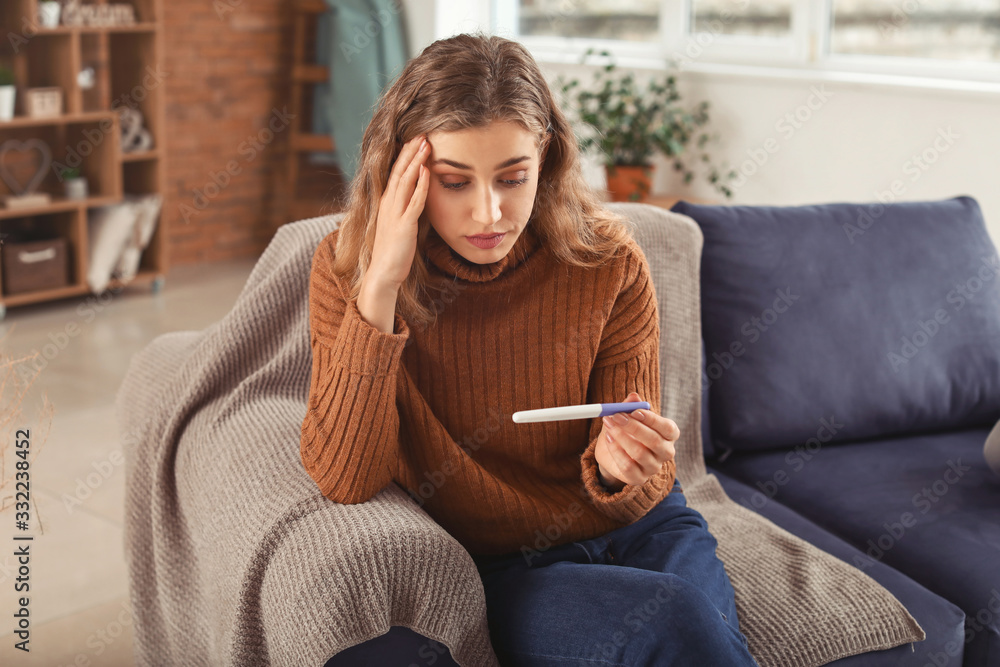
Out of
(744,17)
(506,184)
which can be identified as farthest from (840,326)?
(744,17)

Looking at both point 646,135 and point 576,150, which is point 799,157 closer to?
point 646,135

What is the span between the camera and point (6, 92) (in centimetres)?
388

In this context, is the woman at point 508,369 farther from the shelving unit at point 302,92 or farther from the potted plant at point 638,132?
the shelving unit at point 302,92

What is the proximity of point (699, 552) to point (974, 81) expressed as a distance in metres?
2.62

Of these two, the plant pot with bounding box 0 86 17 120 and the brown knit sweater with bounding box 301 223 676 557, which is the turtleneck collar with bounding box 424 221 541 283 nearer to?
the brown knit sweater with bounding box 301 223 676 557

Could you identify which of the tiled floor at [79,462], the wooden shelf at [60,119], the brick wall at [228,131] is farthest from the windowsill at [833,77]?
the tiled floor at [79,462]

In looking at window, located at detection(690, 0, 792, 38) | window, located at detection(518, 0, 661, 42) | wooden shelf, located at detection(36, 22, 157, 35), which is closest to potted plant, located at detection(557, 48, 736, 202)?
window, located at detection(690, 0, 792, 38)

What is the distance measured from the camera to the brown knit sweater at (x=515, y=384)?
1393 mm

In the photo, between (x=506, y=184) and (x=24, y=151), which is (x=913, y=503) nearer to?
(x=506, y=184)

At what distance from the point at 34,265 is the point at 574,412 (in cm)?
350

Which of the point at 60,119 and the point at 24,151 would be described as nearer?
the point at 60,119

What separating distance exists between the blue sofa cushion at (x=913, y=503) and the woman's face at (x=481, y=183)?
78 centimetres

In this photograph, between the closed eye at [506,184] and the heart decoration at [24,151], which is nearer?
the closed eye at [506,184]

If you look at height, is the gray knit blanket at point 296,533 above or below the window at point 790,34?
below
